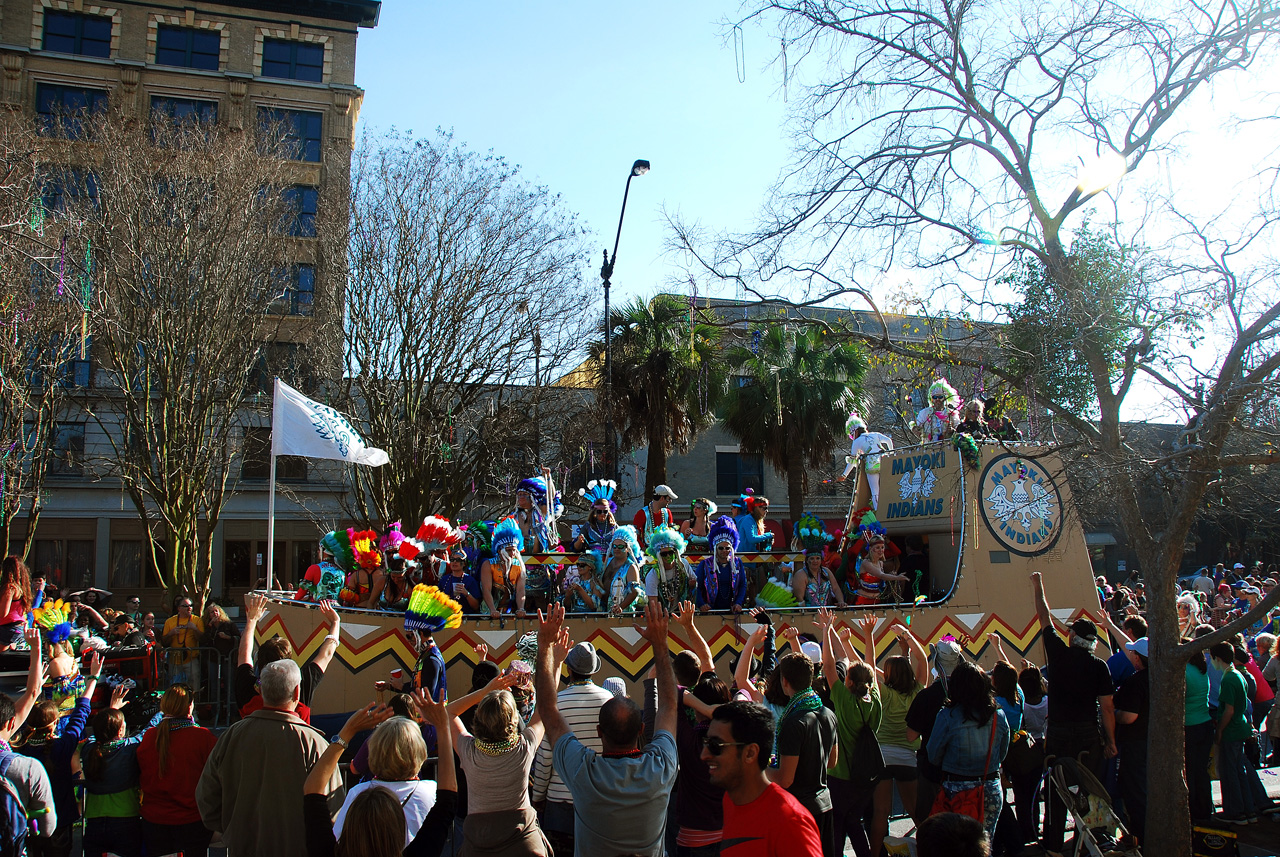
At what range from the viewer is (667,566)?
958 cm

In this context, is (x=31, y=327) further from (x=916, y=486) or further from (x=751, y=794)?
(x=751, y=794)

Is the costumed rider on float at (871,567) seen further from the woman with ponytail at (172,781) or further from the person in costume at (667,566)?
the woman with ponytail at (172,781)

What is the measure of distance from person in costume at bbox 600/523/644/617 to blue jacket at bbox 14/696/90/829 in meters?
4.79

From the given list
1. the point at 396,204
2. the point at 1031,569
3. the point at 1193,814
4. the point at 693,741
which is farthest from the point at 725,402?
the point at 693,741

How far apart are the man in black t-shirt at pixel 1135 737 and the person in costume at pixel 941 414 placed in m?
4.54

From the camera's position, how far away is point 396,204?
20.1 m

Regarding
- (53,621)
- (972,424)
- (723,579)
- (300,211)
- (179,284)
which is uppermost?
(300,211)

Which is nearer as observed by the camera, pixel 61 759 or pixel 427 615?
pixel 61 759

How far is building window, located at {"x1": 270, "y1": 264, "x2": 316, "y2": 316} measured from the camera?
66.6 ft

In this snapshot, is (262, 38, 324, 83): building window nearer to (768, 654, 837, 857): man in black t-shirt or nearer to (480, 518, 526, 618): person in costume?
(480, 518, 526, 618): person in costume

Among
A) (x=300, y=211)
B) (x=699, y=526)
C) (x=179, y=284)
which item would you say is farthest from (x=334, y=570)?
(x=300, y=211)

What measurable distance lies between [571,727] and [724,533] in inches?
210

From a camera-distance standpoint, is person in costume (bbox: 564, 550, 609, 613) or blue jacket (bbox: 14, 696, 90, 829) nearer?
blue jacket (bbox: 14, 696, 90, 829)

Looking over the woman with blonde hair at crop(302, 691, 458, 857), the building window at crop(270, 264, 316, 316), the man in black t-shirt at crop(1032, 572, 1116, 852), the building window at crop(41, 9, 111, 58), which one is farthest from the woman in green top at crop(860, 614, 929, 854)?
the building window at crop(41, 9, 111, 58)
